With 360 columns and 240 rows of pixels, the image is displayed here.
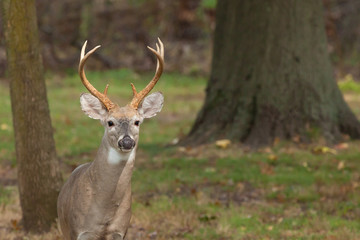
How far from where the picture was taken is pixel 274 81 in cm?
1031

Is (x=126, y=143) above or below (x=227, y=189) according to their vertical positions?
above

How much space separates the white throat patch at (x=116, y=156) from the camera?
5133mm

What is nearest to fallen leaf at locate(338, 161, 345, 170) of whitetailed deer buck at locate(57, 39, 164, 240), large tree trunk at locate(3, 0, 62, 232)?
large tree trunk at locate(3, 0, 62, 232)

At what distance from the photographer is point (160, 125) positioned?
1339 centimetres

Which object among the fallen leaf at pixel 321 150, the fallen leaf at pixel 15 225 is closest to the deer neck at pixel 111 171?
the fallen leaf at pixel 15 225

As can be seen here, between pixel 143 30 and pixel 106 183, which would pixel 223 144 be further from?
pixel 143 30

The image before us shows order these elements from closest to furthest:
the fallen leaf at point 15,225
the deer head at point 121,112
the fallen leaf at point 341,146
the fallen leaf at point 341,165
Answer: the deer head at point 121,112
the fallen leaf at point 15,225
the fallen leaf at point 341,165
the fallen leaf at point 341,146

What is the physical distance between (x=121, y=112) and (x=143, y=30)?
16.7 metres

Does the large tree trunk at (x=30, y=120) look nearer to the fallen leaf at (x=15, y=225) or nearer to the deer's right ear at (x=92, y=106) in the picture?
the fallen leaf at (x=15, y=225)

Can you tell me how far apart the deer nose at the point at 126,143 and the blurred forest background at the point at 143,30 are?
620 inches

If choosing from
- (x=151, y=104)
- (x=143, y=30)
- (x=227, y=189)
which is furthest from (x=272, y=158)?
(x=143, y=30)

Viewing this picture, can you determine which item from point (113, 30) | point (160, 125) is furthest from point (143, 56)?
point (160, 125)

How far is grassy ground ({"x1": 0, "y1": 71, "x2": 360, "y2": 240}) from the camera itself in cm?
708

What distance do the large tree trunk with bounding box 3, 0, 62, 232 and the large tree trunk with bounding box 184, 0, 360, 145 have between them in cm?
402
